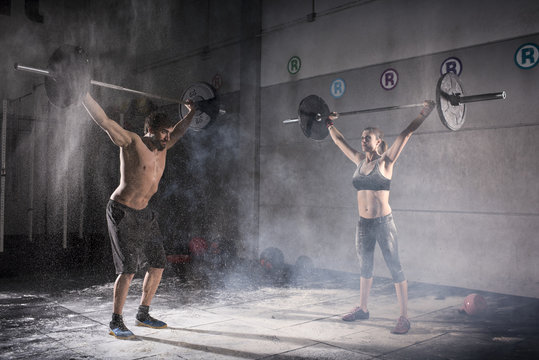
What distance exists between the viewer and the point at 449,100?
4070 millimetres

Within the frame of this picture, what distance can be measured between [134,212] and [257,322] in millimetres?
1309

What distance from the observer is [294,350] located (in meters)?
3.00

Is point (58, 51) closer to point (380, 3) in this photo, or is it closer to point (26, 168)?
point (380, 3)

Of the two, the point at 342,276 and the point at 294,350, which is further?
the point at 342,276

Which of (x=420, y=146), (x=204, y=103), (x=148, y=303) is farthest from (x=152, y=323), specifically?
(x=420, y=146)

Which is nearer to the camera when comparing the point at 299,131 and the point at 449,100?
the point at 449,100

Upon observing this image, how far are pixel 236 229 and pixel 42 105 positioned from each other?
501 centimetres

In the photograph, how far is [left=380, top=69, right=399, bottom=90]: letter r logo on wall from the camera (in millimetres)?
5750

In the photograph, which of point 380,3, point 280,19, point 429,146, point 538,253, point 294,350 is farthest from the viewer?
point 280,19

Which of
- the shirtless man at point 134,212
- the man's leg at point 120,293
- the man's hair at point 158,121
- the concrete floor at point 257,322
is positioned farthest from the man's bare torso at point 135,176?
the concrete floor at point 257,322

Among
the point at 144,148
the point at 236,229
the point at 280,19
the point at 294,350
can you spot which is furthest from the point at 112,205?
the point at 280,19

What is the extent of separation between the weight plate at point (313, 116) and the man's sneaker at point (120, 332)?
8.43 feet

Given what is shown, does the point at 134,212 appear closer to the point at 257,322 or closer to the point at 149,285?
the point at 149,285

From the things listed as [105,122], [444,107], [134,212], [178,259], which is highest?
[444,107]
